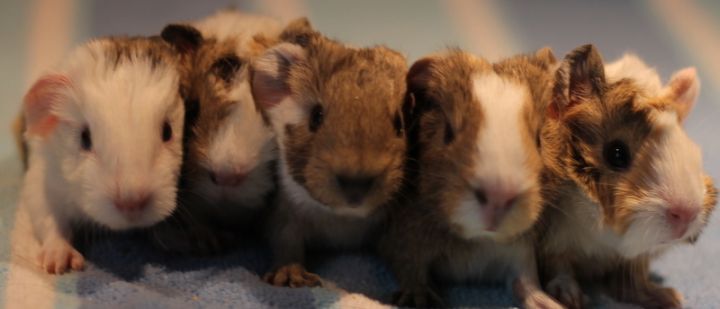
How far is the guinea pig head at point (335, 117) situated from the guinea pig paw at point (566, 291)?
614mm

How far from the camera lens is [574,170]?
2.12 m

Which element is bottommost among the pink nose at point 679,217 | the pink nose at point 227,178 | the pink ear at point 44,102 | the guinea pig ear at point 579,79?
the pink nose at point 227,178

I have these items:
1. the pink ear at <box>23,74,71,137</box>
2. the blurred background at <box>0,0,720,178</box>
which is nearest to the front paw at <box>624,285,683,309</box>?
the blurred background at <box>0,0,720,178</box>

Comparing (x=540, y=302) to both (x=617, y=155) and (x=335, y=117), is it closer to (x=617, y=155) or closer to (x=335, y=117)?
(x=617, y=155)

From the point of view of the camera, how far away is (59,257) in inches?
92.3

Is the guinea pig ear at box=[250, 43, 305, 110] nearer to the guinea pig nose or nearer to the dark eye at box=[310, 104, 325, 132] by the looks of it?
the dark eye at box=[310, 104, 325, 132]

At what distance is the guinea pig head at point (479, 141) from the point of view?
1917 mm

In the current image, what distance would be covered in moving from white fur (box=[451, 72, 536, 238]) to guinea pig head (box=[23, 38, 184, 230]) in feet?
3.02

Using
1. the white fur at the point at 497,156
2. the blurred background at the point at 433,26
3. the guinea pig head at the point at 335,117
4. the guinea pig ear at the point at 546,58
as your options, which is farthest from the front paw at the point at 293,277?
the blurred background at the point at 433,26

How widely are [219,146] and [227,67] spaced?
0.33m

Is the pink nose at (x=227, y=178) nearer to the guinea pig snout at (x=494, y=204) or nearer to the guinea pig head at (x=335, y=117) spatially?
the guinea pig head at (x=335, y=117)

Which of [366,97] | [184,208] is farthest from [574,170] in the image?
[184,208]

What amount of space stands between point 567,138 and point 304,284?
3.04 feet

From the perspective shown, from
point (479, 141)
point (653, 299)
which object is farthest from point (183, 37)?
point (653, 299)
